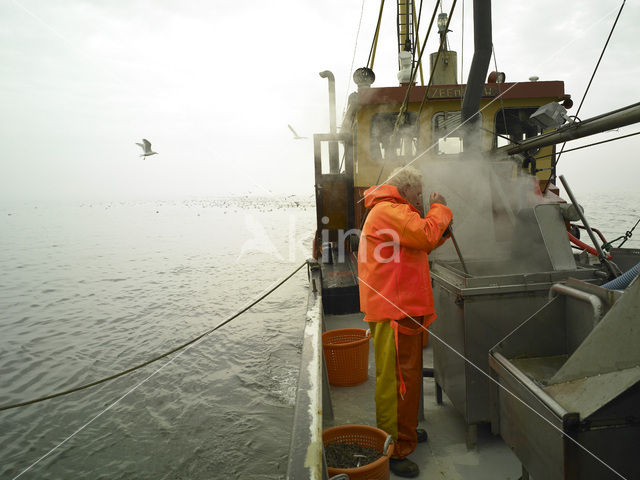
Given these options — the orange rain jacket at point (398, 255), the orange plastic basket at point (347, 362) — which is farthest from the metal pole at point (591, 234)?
the orange plastic basket at point (347, 362)

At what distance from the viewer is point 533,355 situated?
2531mm

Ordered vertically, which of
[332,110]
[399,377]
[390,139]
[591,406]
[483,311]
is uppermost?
[332,110]

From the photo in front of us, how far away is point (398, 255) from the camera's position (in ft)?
9.18

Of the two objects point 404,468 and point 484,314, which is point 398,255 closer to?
point 484,314

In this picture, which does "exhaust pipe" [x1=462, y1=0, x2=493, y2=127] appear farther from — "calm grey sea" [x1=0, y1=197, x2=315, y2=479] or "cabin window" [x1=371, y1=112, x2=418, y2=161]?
"calm grey sea" [x1=0, y1=197, x2=315, y2=479]

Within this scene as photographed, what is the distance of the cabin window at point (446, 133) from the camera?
648 cm

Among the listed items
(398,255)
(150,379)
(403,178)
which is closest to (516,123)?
(403,178)

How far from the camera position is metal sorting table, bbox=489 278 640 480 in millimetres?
1715

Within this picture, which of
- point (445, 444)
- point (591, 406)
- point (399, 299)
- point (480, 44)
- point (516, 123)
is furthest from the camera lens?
point (516, 123)

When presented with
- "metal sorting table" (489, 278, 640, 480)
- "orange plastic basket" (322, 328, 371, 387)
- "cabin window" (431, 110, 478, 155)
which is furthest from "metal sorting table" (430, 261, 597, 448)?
"cabin window" (431, 110, 478, 155)

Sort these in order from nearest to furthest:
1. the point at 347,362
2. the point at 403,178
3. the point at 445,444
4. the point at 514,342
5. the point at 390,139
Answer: the point at 514,342, the point at 403,178, the point at 445,444, the point at 347,362, the point at 390,139

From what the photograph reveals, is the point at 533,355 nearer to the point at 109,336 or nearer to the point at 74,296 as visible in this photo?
the point at 109,336

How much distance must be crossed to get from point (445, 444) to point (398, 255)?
5.14 feet

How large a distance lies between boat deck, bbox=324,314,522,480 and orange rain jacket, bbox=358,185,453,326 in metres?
1.04
